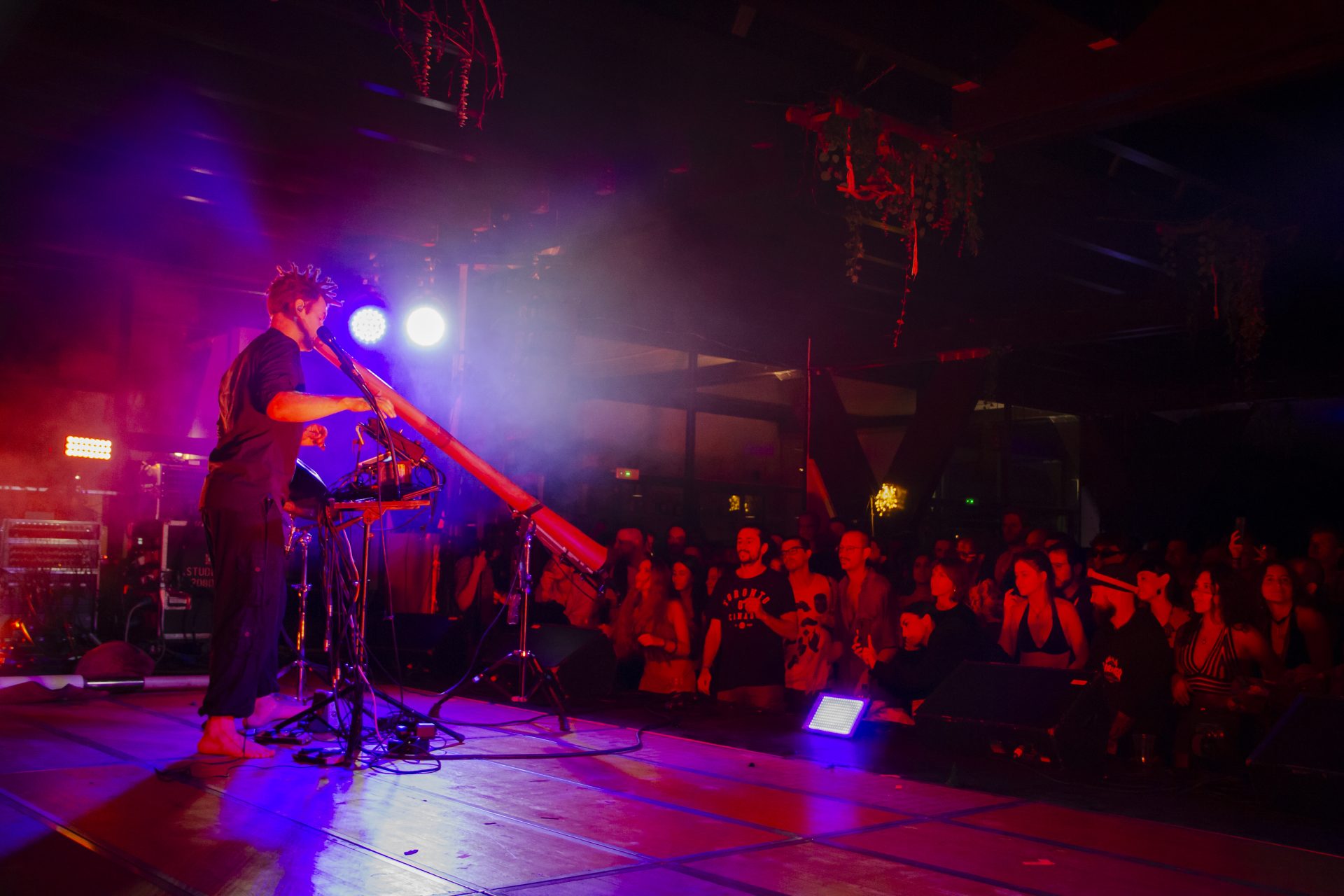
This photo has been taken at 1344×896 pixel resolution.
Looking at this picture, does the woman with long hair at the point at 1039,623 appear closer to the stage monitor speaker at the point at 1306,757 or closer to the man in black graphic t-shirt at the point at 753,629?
the man in black graphic t-shirt at the point at 753,629

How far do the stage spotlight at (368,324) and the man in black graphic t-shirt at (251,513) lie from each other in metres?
2.77

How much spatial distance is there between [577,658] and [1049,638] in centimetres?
279

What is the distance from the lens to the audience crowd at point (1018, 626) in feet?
16.7

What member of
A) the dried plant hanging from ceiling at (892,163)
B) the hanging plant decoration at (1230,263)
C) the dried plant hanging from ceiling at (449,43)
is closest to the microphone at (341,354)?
the dried plant hanging from ceiling at (449,43)

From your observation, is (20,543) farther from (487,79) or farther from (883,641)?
(883,641)

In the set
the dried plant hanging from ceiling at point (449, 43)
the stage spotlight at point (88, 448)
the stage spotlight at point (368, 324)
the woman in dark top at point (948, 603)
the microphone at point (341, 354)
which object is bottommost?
the woman in dark top at point (948, 603)

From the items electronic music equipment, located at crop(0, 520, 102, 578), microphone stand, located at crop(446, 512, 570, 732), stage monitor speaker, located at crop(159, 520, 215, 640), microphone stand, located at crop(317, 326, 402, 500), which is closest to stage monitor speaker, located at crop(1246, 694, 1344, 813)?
microphone stand, located at crop(446, 512, 570, 732)

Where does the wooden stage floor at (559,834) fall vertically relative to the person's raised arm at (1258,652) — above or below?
below

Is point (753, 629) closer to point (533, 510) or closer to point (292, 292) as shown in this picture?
point (533, 510)

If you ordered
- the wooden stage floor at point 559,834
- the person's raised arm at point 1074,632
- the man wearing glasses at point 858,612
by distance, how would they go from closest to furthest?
the wooden stage floor at point 559,834
the person's raised arm at point 1074,632
the man wearing glasses at point 858,612

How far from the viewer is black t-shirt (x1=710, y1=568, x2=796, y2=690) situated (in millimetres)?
6410

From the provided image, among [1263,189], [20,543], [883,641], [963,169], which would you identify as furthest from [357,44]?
[20,543]

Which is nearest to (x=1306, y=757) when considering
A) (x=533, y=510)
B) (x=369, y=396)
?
(x=533, y=510)

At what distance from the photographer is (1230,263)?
7.38m
